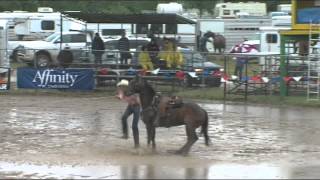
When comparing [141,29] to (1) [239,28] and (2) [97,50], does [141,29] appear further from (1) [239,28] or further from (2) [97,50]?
(1) [239,28]

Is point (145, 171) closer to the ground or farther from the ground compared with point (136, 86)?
closer to the ground

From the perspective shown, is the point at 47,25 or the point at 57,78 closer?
the point at 57,78

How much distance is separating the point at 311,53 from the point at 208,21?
23.3 metres

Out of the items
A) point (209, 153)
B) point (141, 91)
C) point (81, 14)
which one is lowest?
point (209, 153)

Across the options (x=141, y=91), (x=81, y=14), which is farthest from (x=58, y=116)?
(x=81, y=14)

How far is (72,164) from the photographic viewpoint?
1152 cm

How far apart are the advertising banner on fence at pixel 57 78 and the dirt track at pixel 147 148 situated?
4839mm

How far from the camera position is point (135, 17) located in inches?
1130

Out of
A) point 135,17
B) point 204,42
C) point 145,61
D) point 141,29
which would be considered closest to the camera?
point 145,61

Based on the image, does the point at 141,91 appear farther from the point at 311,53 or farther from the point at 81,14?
the point at 81,14

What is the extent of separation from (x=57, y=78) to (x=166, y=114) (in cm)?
1386

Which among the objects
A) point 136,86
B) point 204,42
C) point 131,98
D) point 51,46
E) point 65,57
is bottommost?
point 131,98

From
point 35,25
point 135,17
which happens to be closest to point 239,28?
point 35,25

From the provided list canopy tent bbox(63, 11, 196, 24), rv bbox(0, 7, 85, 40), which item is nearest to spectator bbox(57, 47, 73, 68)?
canopy tent bbox(63, 11, 196, 24)
